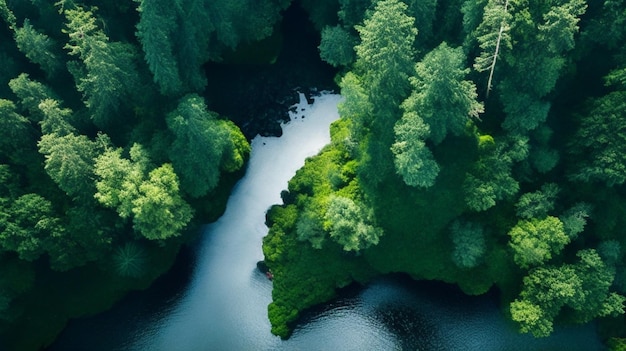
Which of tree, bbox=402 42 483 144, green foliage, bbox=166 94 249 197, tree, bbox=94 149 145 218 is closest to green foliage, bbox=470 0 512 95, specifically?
tree, bbox=402 42 483 144

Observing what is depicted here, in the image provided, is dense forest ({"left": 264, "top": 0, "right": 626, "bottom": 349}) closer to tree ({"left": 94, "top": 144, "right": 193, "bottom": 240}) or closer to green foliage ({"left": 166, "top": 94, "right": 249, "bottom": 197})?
green foliage ({"left": 166, "top": 94, "right": 249, "bottom": 197})

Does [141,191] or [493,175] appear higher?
[141,191]

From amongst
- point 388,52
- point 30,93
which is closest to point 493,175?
point 388,52

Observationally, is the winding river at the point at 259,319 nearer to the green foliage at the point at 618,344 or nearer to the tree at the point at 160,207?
the green foliage at the point at 618,344

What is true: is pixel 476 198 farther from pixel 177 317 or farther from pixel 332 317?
pixel 177 317

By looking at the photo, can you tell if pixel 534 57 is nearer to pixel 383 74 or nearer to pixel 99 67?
pixel 383 74

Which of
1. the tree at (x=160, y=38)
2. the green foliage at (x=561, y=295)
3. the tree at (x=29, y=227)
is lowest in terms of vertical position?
the green foliage at (x=561, y=295)

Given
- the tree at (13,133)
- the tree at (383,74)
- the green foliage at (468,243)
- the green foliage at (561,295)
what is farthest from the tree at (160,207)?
the green foliage at (561,295)
